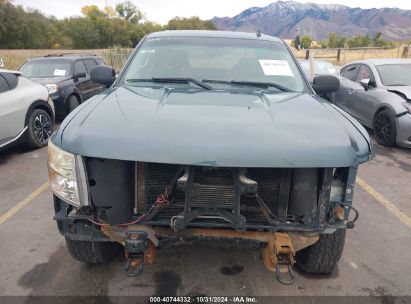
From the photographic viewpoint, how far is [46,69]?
896 centimetres

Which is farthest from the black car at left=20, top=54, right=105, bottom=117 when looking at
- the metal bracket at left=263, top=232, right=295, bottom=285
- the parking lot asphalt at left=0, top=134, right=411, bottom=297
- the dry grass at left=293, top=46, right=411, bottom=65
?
the dry grass at left=293, top=46, right=411, bottom=65

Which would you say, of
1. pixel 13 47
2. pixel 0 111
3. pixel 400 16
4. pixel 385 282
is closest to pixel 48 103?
pixel 0 111

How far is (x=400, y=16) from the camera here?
153 meters

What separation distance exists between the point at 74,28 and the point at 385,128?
51.8 m

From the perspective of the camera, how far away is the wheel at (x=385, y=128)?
6393 mm

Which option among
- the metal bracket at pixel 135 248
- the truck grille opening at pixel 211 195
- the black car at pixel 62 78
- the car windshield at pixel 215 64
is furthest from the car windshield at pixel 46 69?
the metal bracket at pixel 135 248

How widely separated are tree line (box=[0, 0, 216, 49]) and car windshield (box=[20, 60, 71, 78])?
112ft

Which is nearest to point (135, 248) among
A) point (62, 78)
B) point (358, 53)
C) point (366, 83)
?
point (366, 83)

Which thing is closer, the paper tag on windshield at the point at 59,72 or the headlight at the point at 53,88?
the headlight at the point at 53,88

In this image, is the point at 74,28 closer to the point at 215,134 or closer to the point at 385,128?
the point at 385,128

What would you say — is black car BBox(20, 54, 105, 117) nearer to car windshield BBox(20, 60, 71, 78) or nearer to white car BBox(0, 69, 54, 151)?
car windshield BBox(20, 60, 71, 78)

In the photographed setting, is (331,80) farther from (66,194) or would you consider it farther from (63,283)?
(63,283)

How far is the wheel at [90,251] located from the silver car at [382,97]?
5.33 m

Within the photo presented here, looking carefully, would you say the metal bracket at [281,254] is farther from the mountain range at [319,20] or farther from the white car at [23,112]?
the mountain range at [319,20]
